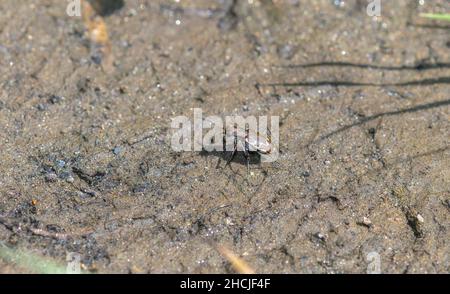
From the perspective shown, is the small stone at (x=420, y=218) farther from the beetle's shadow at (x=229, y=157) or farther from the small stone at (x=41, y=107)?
the small stone at (x=41, y=107)

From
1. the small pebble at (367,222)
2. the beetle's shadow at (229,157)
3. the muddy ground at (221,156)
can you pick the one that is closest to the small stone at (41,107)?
the muddy ground at (221,156)

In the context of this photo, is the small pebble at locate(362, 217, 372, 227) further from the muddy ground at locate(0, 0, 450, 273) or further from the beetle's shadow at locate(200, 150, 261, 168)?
the beetle's shadow at locate(200, 150, 261, 168)

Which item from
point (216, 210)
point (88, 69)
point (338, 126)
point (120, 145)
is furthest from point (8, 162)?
point (338, 126)

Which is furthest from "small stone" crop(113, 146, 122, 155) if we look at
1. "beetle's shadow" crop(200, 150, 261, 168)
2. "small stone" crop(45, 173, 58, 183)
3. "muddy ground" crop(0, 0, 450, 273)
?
"beetle's shadow" crop(200, 150, 261, 168)

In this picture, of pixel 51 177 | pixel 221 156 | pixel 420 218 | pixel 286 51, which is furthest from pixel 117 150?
pixel 420 218
